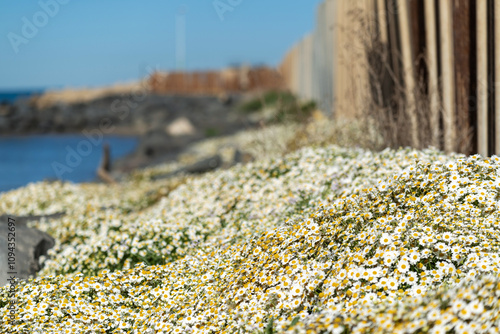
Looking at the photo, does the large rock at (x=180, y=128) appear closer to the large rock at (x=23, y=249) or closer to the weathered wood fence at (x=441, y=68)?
the weathered wood fence at (x=441, y=68)

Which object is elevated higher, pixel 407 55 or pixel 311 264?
pixel 407 55

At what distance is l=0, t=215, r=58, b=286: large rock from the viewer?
16.4ft

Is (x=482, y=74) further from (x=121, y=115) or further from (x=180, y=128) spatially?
(x=121, y=115)

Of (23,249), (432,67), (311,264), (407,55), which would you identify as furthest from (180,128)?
(311,264)

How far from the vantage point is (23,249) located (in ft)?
17.6

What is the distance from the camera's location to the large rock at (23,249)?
500 centimetres

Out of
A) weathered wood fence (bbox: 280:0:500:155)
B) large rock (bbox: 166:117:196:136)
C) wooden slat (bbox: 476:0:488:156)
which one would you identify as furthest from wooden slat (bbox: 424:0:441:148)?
large rock (bbox: 166:117:196:136)

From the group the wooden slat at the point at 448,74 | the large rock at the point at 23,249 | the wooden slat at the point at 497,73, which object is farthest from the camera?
the wooden slat at the point at 448,74

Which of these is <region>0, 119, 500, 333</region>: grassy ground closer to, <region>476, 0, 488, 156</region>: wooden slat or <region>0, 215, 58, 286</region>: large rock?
<region>0, 215, 58, 286</region>: large rock

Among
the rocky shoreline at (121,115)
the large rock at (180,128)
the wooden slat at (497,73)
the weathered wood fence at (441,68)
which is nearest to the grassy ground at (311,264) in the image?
the wooden slat at (497,73)

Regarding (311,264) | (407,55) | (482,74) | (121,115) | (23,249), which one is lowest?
(121,115)

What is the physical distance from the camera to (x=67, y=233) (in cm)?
614

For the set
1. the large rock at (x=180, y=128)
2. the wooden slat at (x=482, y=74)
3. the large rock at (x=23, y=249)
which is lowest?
the large rock at (x=180, y=128)

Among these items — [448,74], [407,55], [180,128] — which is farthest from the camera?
[180,128]
